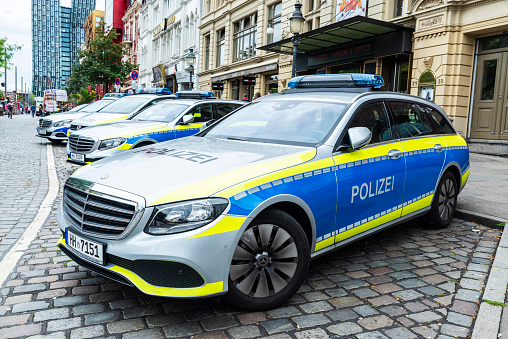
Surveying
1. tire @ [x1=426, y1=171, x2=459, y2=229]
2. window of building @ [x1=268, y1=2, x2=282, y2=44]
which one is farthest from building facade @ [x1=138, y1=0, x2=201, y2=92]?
tire @ [x1=426, y1=171, x2=459, y2=229]

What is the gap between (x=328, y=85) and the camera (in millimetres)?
4945

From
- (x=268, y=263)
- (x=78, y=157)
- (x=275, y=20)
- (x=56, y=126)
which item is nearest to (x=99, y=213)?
(x=268, y=263)

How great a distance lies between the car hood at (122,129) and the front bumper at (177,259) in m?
5.53

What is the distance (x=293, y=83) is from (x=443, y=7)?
37.6 ft

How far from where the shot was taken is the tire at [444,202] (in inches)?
208

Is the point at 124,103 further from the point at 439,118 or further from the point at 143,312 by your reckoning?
the point at 143,312

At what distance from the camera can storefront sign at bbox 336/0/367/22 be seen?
17.8 m

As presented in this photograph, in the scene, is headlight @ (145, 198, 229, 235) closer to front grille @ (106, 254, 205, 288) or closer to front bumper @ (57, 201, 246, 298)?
front bumper @ (57, 201, 246, 298)

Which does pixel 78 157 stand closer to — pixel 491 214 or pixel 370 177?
pixel 370 177

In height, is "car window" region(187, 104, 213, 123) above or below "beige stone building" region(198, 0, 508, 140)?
below

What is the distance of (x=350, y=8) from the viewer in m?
18.4

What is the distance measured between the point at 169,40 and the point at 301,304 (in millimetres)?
43835

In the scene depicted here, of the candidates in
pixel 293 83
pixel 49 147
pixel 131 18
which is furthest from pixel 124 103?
pixel 131 18

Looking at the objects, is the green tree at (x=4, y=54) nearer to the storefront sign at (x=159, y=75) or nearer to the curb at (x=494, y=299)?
the storefront sign at (x=159, y=75)
